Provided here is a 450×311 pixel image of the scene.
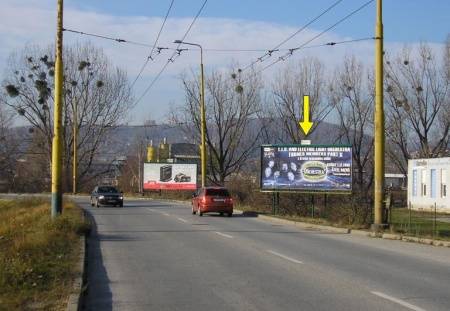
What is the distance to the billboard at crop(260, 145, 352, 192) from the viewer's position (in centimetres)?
3181

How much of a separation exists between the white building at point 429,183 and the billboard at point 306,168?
20399mm

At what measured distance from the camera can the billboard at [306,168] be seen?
104ft

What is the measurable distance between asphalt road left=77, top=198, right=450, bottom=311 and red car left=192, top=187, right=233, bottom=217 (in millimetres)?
12485

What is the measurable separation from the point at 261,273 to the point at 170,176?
168ft

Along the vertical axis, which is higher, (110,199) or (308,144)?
(308,144)

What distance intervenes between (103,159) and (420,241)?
68.5 meters

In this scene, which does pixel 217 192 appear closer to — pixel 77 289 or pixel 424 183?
pixel 77 289

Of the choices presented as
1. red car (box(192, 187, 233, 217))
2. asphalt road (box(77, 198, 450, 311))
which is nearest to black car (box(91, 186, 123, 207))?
red car (box(192, 187, 233, 217))

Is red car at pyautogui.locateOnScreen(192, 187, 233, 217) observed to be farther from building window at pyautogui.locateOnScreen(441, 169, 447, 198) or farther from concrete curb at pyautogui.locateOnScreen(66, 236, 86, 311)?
building window at pyautogui.locateOnScreen(441, 169, 447, 198)

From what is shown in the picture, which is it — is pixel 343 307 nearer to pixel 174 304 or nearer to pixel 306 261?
pixel 174 304

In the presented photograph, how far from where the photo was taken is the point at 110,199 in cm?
4188

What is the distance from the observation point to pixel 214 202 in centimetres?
3331

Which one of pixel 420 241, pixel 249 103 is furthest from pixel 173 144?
pixel 420 241

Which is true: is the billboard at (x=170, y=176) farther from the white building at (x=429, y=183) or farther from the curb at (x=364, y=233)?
the curb at (x=364, y=233)
